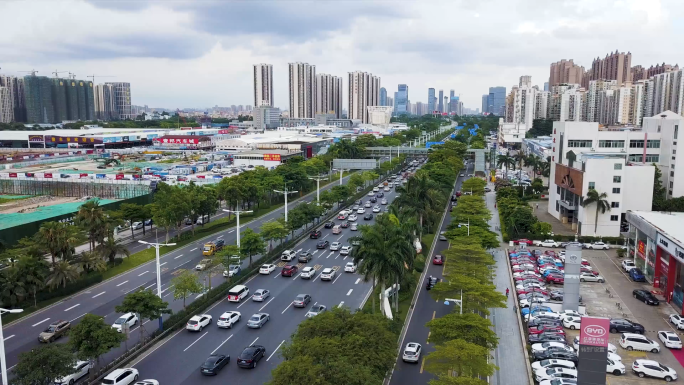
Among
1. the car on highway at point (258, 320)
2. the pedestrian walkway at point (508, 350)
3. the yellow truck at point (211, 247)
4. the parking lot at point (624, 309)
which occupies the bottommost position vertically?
the parking lot at point (624, 309)

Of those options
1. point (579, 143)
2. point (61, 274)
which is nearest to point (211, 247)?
point (61, 274)

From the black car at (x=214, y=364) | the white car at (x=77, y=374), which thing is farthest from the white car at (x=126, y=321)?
the black car at (x=214, y=364)

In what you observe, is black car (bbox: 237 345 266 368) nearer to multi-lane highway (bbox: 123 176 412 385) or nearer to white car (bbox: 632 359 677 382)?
multi-lane highway (bbox: 123 176 412 385)

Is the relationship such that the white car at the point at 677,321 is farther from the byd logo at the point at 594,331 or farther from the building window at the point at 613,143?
the building window at the point at 613,143

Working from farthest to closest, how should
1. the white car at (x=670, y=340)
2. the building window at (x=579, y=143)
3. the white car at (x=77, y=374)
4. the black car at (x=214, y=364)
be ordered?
the building window at (x=579, y=143) < the white car at (x=670, y=340) < the black car at (x=214, y=364) < the white car at (x=77, y=374)

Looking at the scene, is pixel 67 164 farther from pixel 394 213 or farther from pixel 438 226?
pixel 394 213

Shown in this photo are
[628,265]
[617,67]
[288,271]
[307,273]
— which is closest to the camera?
[307,273]

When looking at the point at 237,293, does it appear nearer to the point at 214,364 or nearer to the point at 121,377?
the point at 214,364

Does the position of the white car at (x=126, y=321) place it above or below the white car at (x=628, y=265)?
above
